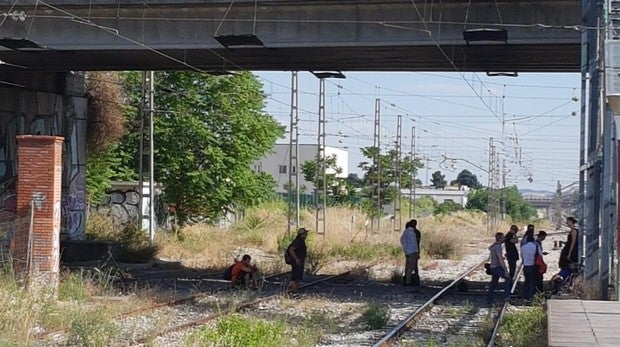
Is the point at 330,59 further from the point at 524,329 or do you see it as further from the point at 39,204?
the point at 524,329

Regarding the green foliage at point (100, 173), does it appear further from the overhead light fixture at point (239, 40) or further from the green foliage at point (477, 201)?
the green foliage at point (477, 201)

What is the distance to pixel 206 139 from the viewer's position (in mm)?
46562

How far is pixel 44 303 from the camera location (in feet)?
57.8

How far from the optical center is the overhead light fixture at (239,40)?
24903 millimetres

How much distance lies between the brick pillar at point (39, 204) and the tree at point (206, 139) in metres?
24.7

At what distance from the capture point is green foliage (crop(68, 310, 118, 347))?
14.2m

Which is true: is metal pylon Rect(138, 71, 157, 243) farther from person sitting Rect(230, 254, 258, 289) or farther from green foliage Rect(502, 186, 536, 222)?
green foliage Rect(502, 186, 536, 222)

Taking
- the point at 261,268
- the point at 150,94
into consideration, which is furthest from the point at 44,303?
the point at 150,94

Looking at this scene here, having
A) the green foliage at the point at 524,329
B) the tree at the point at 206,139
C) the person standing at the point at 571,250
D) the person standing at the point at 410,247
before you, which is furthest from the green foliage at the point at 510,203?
the green foliage at the point at 524,329

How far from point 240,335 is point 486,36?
1183 cm

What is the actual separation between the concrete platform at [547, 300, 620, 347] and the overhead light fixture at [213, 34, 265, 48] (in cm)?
1230

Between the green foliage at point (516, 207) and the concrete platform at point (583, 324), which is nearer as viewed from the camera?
the concrete platform at point (583, 324)

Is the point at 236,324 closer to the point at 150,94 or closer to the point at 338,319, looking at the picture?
the point at 338,319

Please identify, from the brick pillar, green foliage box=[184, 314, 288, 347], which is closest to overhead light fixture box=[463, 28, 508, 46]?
the brick pillar
